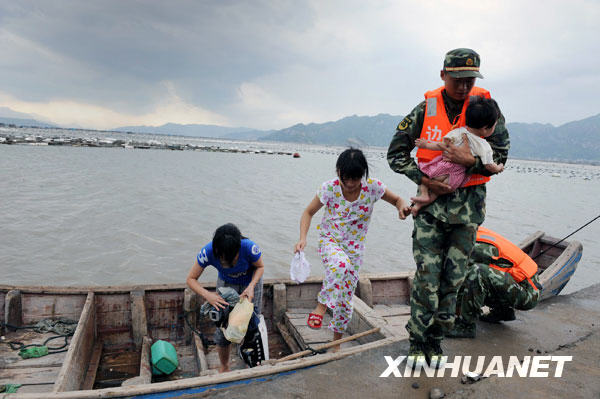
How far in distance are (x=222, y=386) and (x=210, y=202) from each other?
14.9m

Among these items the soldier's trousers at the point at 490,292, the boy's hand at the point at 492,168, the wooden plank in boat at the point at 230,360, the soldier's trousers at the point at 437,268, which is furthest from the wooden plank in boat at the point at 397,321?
the boy's hand at the point at 492,168

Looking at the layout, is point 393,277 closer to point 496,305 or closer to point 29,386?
point 496,305

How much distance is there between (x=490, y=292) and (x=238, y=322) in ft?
7.81

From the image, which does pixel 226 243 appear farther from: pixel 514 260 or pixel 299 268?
pixel 514 260

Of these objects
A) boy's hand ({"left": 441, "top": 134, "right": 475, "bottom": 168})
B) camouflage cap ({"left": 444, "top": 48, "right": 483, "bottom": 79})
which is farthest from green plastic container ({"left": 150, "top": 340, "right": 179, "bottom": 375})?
camouflage cap ({"left": 444, "top": 48, "right": 483, "bottom": 79})

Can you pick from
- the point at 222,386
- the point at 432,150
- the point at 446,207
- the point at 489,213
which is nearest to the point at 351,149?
the point at 432,150

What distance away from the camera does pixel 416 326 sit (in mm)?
2744

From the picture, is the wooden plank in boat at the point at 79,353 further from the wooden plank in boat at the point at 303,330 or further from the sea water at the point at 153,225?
the sea water at the point at 153,225

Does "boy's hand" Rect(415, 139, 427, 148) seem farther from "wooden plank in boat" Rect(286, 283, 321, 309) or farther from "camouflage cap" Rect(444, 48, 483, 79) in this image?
"wooden plank in boat" Rect(286, 283, 321, 309)

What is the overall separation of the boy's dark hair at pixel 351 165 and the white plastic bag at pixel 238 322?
138cm

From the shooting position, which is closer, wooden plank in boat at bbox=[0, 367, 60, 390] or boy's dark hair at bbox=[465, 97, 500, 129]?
boy's dark hair at bbox=[465, 97, 500, 129]

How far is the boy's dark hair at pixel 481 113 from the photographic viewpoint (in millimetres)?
2361

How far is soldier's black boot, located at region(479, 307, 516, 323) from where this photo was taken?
364 cm

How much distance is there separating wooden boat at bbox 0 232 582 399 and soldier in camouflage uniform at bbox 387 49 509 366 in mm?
577
